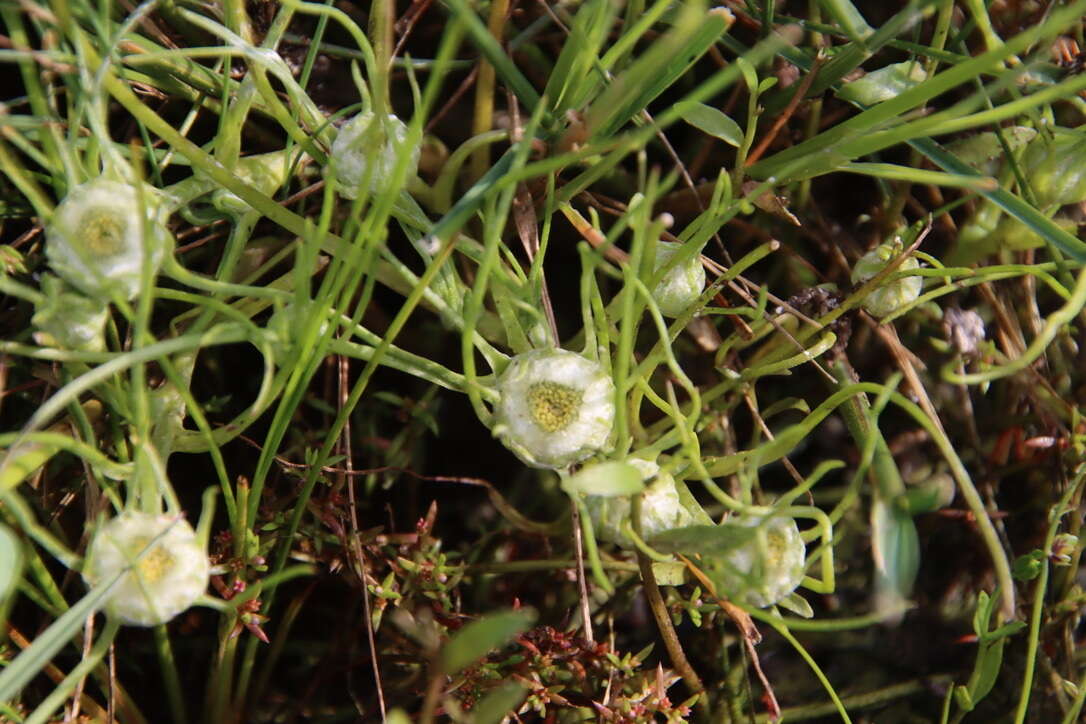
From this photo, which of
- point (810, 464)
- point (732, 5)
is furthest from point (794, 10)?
point (810, 464)

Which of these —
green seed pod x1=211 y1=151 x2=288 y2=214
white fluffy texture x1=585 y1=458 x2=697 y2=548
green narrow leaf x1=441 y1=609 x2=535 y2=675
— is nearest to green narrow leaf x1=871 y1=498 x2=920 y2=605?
white fluffy texture x1=585 y1=458 x2=697 y2=548

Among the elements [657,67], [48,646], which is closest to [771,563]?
[657,67]

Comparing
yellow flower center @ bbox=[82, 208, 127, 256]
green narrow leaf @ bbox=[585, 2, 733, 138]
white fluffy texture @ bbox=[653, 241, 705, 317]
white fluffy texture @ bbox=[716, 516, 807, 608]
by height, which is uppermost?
green narrow leaf @ bbox=[585, 2, 733, 138]

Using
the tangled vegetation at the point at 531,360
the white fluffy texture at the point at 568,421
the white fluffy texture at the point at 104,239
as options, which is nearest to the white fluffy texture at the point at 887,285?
the tangled vegetation at the point at 531,360

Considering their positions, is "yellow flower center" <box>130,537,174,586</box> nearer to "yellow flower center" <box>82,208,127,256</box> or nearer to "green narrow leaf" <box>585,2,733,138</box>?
"yellow flower center" <box>82,208,127,256</box>

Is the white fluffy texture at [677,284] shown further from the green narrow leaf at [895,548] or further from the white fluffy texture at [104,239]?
the white fluffy texture at [104,239]

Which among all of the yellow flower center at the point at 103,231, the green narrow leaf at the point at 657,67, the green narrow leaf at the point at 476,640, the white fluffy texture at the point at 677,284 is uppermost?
the green narrow leaf at the point at 657,67
